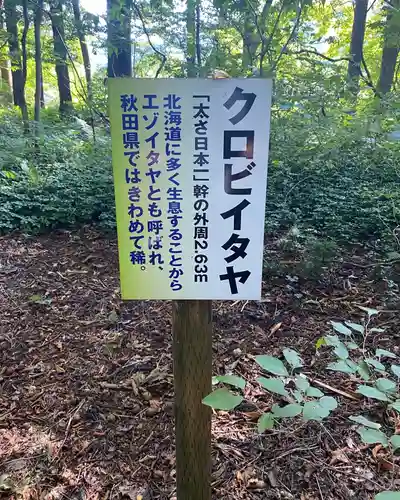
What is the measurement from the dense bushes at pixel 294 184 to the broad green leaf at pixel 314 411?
234 centimetres

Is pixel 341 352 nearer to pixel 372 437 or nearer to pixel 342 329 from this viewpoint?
pixel 342 329

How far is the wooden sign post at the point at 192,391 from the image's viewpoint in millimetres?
1109

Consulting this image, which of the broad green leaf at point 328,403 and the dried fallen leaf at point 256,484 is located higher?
the broad green leaf at point 328,403

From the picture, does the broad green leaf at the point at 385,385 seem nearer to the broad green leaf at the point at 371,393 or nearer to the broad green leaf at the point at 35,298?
the broad green leaf at the point at 371,393

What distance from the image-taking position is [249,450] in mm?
1618

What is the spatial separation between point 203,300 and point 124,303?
5.47ft

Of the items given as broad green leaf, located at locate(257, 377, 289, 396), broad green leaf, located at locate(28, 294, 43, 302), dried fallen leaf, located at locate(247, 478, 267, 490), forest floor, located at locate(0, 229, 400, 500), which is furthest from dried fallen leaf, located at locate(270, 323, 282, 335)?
broad green leaf, located at locate(28, 294, 43, 302)

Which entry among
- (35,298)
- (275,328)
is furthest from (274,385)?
(35,298)

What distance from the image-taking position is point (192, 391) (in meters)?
1.16

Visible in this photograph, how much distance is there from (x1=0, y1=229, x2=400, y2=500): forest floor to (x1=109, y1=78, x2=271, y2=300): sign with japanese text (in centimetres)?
92

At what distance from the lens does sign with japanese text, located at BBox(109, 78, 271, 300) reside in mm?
930

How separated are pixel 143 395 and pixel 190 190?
1273mm

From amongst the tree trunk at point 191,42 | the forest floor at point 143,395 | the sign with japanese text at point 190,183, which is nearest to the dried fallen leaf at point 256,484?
the forest floor at point 143,395

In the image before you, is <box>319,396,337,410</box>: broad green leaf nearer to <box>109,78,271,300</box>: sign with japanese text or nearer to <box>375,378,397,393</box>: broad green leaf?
<box>375,378,397,393</box>: broad green leaf
